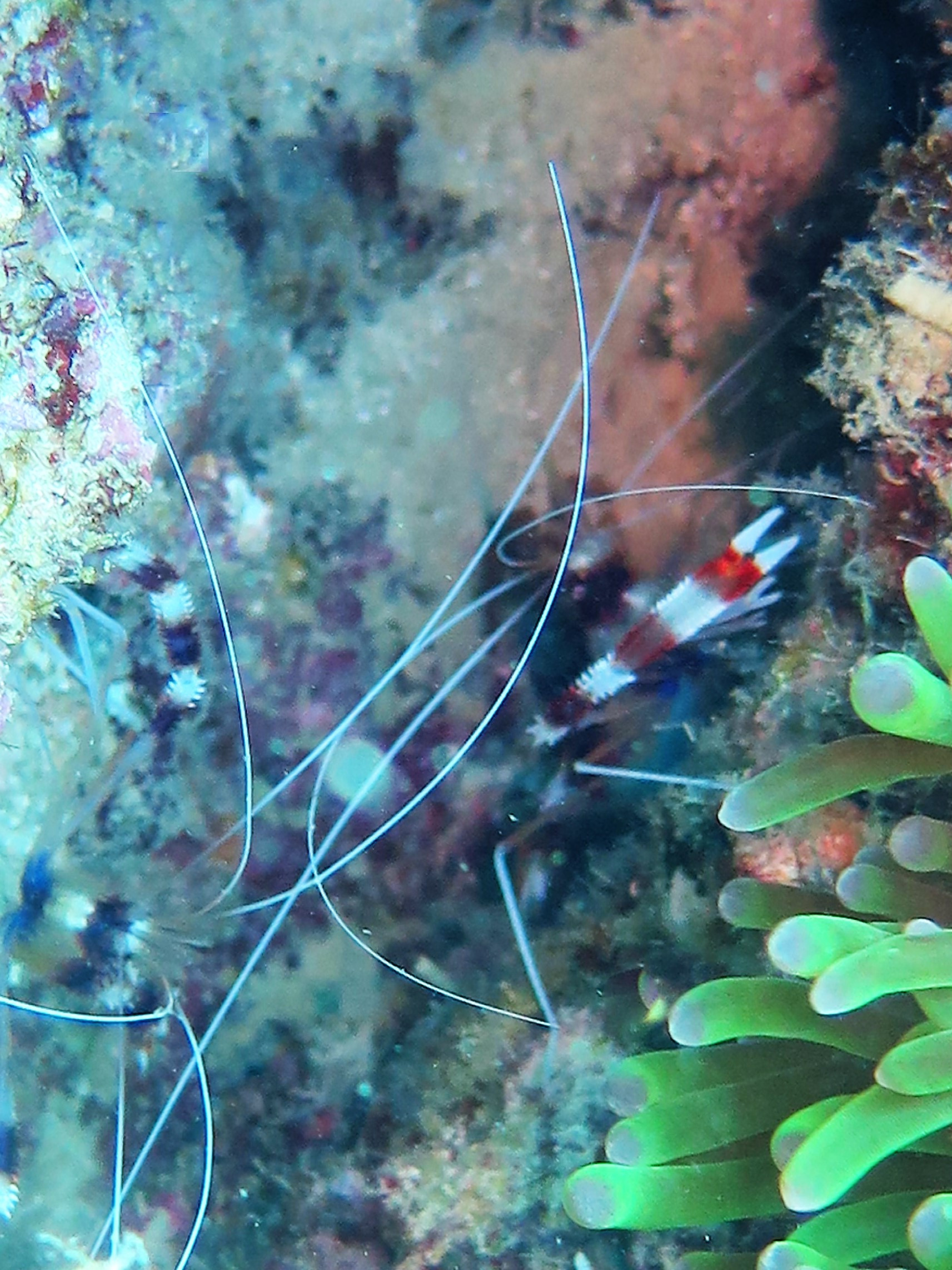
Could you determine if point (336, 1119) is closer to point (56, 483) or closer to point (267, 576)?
point (267, 576)

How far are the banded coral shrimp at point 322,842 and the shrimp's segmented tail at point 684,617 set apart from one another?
0.70 ft

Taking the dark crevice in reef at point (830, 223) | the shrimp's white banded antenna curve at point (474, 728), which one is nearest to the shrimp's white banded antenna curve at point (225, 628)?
the shrimp's white banded antenna curve at point (474, 728)

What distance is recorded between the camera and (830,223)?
2.83m

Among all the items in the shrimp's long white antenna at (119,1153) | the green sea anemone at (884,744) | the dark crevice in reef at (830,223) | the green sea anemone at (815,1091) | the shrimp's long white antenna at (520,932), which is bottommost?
the shrimp's long white antenna at (119,1153)

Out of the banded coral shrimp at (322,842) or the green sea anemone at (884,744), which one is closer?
the green sea anemone at (884,744)

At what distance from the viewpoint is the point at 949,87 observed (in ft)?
7.68

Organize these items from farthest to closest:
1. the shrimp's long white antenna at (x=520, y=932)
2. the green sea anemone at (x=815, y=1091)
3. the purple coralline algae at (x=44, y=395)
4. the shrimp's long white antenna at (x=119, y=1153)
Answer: the shrimp's long white antenna at (x=119, y=1153)
the shrimp's long white antenna at (x=520, y=932)
the purple coralline algae at (x=44, y=395)
the green sea anemone at (x=815, y=1091)

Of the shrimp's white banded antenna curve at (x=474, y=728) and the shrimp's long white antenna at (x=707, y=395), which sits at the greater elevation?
the shrimp's long white antenna at (x=707, y=395)

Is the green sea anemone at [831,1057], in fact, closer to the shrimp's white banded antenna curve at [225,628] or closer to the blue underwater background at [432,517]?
the blue underwater background at [432,517]

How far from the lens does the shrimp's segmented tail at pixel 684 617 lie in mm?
2975

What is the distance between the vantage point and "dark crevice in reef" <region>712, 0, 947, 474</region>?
261 cm

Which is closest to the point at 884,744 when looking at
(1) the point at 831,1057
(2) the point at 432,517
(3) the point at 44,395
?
(1) the point at 831,1057

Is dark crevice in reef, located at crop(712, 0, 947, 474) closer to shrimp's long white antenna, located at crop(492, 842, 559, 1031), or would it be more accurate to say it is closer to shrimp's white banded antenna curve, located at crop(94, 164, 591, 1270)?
shrimp's white banded antenna curve, located at crop(94, 164, 591, 1270)

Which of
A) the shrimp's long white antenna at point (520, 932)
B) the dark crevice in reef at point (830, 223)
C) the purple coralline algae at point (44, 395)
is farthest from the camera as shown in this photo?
the shrimp's long white antenna at point (520, 932)
